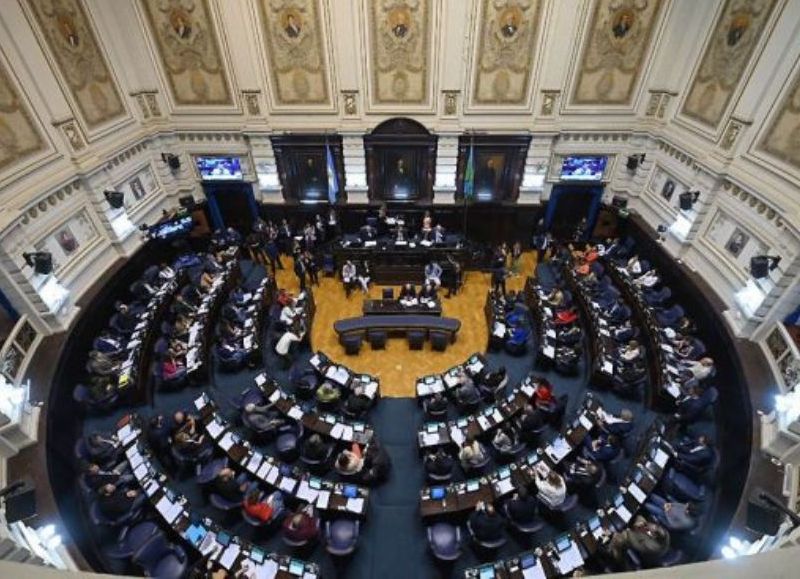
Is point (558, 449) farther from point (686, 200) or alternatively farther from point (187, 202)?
point (187, 202)

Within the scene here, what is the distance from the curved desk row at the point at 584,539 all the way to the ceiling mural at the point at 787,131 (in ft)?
23.4

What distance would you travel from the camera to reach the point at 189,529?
22.7ft

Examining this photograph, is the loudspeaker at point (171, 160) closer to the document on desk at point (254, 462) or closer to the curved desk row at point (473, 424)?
the document on desk at point (254, 462)

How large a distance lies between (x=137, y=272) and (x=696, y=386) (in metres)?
15.4

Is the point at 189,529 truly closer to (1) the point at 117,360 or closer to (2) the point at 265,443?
(2) the point at 265,443

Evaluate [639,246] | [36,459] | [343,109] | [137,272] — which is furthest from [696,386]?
[137,272]

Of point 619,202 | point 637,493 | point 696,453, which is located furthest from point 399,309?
point 619,202

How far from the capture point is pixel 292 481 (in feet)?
25.4

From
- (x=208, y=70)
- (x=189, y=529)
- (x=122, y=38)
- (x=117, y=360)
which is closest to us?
(x=189, y=529)

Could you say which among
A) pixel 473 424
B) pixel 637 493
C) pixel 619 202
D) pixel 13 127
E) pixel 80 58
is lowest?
pixel 473 424

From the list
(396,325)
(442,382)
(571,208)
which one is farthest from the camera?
(571,208)

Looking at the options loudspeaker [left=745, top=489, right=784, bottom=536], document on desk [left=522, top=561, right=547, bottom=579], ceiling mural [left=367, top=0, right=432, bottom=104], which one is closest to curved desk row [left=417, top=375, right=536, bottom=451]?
document on desk [left=522, top=561, right=547, bottom=579]

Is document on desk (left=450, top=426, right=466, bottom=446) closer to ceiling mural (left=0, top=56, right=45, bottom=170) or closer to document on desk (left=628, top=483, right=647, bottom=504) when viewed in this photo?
document on desk (left=628, top=483, right=647, bottom=504)

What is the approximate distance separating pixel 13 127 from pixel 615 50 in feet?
52.1
